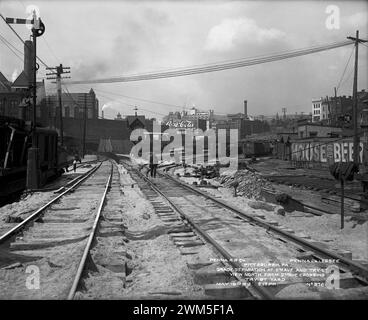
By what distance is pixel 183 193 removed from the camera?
53.1ft

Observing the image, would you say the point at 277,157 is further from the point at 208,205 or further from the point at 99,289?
the point at 99,289

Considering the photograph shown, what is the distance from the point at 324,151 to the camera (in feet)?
119

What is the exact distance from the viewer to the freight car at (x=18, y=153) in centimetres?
1678

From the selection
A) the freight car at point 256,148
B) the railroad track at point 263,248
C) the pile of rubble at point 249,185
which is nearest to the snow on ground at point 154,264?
the railroad track at point 263,248

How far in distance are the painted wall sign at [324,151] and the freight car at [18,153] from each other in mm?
21768

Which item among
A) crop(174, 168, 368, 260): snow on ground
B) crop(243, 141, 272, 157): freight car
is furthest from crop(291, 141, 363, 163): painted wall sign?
crop(174, 168, 368, 260): snow on ground

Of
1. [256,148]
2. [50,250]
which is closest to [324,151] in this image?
[256,148]

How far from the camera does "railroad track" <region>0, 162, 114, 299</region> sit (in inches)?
188

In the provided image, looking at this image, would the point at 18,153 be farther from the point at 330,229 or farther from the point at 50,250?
the point at 330,229

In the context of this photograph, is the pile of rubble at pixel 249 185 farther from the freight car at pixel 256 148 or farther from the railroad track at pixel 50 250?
the freight car at pixel 256 148

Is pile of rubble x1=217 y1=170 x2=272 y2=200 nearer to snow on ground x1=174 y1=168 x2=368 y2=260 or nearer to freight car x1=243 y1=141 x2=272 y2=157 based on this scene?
snow on ground x1=174 y1=168 x2=368 y2=260

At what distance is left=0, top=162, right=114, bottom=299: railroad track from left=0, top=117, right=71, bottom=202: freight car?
19.3 ft
